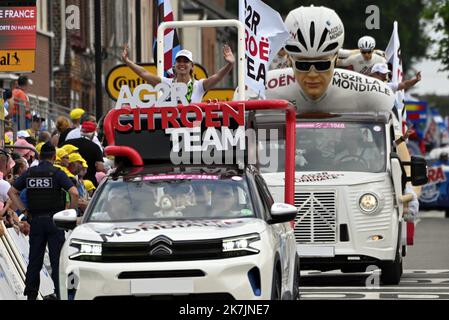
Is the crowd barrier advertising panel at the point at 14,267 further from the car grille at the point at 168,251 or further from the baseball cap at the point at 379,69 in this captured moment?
the baseball cap at the point at 379,69

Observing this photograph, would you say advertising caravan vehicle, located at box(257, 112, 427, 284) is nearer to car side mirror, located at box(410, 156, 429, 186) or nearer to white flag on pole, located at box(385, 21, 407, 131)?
car side mirror, located at box(410, 156, 429, 186)

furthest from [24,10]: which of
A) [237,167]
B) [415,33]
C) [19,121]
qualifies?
[415,33]

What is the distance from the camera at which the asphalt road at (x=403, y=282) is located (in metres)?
18.6

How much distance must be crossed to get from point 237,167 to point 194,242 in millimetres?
1792

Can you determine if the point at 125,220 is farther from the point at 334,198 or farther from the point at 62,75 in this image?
the point at 62,75

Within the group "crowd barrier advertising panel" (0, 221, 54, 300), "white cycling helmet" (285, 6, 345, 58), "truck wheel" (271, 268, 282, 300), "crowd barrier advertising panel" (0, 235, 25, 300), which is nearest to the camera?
"truck wheel" (271, 268, 282, 300)

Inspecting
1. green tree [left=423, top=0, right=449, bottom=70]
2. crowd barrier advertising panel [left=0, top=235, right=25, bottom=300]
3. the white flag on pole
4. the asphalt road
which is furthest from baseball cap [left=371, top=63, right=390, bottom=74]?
green tree [left=423, top=0, right=449, bottom=70]

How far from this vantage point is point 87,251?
13.2 m

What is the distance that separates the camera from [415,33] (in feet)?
353

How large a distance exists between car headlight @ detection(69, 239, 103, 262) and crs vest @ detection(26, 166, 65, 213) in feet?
13.3

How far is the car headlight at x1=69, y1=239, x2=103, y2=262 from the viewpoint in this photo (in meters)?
13.2

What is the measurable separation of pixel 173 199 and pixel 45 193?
3.57m

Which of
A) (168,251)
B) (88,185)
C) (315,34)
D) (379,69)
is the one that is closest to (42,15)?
(379,69)
